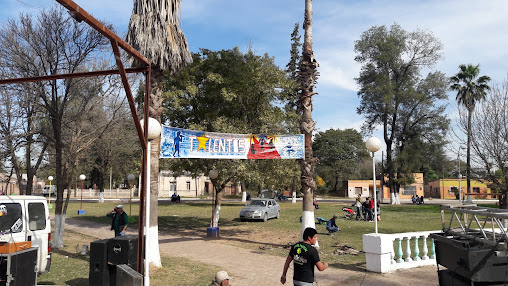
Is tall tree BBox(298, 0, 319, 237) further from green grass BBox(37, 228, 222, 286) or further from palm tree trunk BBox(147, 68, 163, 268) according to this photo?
palm tree trunk BBox(147, 68, 163, 268)

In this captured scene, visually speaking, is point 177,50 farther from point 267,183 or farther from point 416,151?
point 416,151

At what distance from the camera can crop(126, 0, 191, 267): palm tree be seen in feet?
34.8

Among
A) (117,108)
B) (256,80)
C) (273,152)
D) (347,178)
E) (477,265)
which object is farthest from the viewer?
(347,178)

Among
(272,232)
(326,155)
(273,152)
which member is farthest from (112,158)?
(326,155)

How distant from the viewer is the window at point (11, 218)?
8094 millimetres

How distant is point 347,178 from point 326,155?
590 centimetres

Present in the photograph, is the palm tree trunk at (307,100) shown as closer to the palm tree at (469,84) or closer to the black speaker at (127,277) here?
the black speaker at (127,277)

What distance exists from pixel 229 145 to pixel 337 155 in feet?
208

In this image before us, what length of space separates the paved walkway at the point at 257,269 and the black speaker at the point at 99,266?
10.1 feet

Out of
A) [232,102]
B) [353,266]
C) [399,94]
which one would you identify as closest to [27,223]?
[353,266]

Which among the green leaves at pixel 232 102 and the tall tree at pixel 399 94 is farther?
the tall tree at pixel 399 94

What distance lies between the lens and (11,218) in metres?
8.21

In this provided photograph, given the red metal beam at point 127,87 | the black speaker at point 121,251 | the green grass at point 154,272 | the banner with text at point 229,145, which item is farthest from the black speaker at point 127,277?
the banner with text at point 229,145

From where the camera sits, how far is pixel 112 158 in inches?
1745
